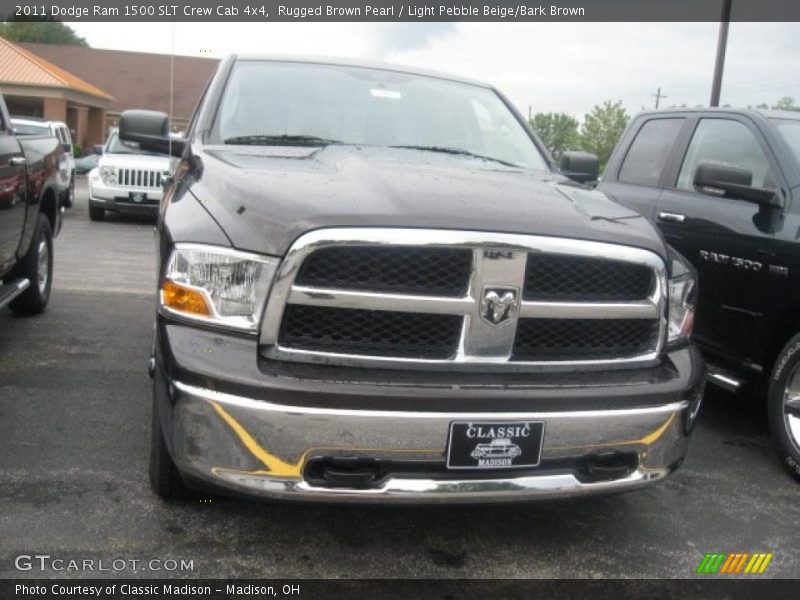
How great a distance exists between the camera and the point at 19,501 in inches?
129

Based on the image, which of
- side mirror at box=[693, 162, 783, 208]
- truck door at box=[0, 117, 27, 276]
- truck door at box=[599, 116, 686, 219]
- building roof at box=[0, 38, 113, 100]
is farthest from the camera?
building roof at box=[0, 38, 113, 100]

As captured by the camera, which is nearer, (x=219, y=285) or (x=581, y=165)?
(x=219, y=285)

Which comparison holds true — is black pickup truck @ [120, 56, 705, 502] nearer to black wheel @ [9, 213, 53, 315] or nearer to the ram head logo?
the ram head logo

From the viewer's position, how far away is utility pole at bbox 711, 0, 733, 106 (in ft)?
55.2

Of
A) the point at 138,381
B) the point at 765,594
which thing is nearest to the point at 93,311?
the point at 138,381

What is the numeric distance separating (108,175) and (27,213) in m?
8.84

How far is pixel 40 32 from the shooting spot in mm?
79375

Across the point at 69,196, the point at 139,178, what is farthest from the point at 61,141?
the point at 139,178

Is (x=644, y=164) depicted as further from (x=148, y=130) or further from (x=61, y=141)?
(x=61, y=141)

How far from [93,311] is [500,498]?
5093mm

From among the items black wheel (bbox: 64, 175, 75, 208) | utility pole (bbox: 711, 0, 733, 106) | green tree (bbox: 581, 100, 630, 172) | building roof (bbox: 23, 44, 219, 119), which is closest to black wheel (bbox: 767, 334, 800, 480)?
black wheel (bbox: 64, 175, 75, 208)

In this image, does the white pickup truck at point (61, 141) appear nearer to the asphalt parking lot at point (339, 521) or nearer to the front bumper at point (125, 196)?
the front bumper at point (125, 196)

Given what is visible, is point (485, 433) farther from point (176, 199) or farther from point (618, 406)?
point (176, 199)

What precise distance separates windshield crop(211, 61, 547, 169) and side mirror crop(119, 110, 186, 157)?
0.51 metres
